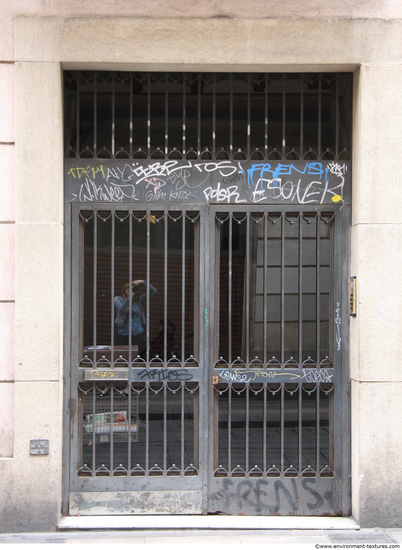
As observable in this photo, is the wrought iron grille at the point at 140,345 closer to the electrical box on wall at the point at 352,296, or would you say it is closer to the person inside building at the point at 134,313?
the person inside building at the point at 134,313

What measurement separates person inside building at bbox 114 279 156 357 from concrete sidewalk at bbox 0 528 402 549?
5.12 feet

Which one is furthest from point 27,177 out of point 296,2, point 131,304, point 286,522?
point 286,522

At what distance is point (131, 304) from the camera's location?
15.9ft

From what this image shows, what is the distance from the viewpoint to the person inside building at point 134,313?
485cm

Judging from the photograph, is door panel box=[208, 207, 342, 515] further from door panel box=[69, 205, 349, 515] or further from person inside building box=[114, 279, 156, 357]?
person inside building box=[114, 279, 156, 357]

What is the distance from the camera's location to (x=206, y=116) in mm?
4895

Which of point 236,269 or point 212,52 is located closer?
point 212,52

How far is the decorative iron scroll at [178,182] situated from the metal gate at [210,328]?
13mm

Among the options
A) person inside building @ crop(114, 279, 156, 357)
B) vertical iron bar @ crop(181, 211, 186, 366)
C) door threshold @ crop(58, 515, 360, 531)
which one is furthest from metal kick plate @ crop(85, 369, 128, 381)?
door threshold @ crop(58, 515, 360, 531)

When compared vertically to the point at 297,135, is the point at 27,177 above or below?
below

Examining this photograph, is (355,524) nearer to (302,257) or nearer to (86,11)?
(302,257)

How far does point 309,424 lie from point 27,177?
344 cm

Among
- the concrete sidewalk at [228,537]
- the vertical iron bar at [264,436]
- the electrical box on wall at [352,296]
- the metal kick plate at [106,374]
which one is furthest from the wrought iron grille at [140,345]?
the electrical box on wall at [352,296]

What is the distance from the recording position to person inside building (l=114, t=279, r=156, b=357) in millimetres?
4852
